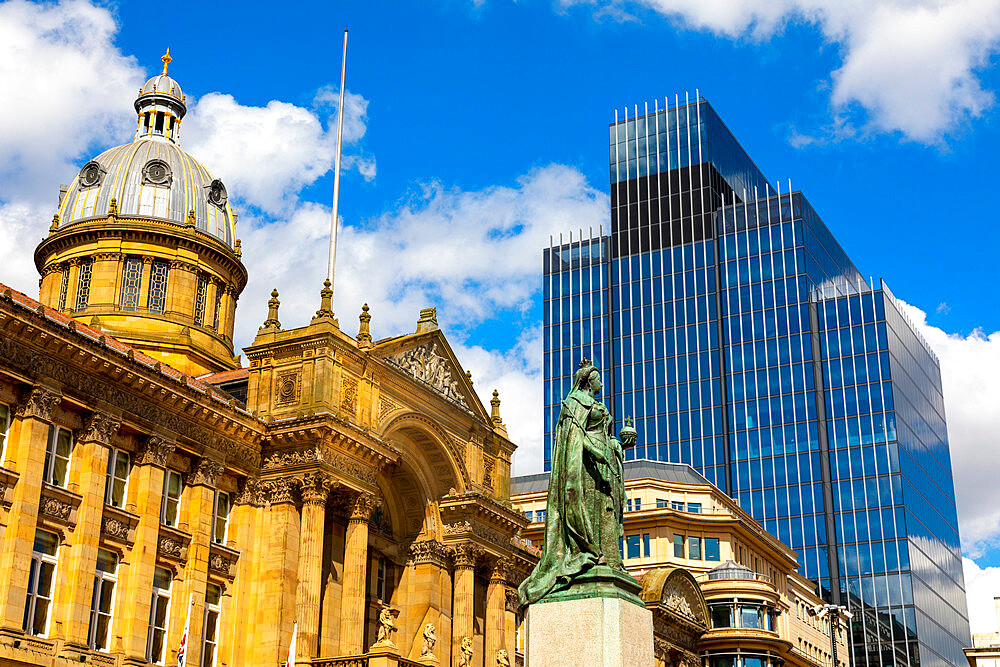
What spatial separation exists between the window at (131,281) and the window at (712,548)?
48227mm

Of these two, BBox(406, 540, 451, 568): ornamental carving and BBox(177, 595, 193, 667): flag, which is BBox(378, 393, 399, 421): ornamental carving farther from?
BBox(177, 595, 193, 667): flag

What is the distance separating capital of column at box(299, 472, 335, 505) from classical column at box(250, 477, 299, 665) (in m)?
0.43

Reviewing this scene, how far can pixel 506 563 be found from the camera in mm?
53125

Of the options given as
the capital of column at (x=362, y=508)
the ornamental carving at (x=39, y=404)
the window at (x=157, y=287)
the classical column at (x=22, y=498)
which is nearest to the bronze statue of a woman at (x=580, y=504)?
the classical column at (x=22, y=498)

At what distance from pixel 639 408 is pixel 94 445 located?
9490cm

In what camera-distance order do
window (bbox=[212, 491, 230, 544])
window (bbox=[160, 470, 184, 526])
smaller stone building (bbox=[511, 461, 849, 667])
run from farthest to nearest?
smaller stone building (bbox=[511, 461, 849, 667]), window (bbox=[212, 491, 230, 544]), window (bbox=[160, 470, 184, 526])

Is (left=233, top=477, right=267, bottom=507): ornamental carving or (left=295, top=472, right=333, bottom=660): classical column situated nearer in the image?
(left=295, top=472, right=333, bottom=660): classical column

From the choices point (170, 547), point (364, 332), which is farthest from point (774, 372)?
point (170, 547)

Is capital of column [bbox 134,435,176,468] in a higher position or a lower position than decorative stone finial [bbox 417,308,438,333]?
lower

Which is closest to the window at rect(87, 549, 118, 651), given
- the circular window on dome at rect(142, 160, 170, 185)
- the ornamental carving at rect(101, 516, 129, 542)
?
the ornamental carving at rect(101, 516, 129, 542)

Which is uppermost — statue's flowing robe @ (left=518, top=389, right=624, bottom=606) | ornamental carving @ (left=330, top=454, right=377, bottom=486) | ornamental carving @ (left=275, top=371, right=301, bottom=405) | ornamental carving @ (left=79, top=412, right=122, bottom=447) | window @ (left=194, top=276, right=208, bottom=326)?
window @ (left=194, top=276, right=208, bottom=326)

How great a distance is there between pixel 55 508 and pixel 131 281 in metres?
23.3

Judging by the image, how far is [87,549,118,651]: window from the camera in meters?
36.6

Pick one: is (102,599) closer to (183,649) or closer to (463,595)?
(183,649)
